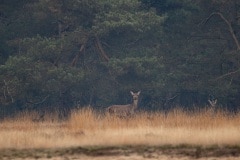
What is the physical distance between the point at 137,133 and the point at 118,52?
15.1m

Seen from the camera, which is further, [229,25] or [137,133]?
[229,25]

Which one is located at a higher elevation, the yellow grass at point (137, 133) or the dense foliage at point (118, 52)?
the dense foliage at point (118, 52)

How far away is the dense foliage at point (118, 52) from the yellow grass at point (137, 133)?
7.87 metres

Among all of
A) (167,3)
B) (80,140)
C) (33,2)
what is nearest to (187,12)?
(167,3)

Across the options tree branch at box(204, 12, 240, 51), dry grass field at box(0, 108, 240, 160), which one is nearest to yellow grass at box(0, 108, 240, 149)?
dry grass field at box(0, 108, 240, 160)

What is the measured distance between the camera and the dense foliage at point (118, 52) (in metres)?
33.8

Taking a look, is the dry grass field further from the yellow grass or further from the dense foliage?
the dense foliage

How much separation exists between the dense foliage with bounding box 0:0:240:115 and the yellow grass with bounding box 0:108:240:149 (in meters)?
7.87

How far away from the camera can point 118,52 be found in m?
36.5

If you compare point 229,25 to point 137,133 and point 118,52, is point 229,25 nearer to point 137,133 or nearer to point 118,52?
point 118,52

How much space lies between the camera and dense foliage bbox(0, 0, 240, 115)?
33781 mm

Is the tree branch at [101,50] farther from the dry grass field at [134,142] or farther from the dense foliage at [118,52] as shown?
the dry grass field at [134,142]

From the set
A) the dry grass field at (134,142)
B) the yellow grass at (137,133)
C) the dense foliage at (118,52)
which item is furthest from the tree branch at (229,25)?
the dry grass field at (134,142)

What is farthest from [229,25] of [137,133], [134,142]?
[134,142]
